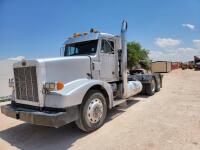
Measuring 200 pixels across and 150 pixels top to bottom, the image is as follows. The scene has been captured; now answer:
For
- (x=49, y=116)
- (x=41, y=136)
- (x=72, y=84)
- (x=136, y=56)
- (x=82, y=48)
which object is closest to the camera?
(x=49, y=116)

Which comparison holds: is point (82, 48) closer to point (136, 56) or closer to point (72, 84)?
point (72, 84)

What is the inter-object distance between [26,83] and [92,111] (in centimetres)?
171

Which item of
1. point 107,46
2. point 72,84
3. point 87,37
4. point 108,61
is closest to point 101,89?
point 72,84

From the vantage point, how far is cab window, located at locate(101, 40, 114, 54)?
5285 millimetres

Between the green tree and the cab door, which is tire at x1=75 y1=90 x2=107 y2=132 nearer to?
the cab door

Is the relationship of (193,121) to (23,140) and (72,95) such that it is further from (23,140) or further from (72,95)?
(23,140)

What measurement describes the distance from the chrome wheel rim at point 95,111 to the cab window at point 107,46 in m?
1.67

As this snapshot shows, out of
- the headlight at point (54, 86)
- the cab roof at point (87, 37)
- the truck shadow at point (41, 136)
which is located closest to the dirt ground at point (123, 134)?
the truck shadow at point (41, 136)

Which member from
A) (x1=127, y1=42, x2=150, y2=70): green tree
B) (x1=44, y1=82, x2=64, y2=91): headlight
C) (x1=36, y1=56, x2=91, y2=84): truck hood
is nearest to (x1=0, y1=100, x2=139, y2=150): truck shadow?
(x1=44, y1=82, x2=64, y2=91): headlight

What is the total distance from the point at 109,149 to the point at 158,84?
25.2 ft

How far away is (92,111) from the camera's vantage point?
426cm

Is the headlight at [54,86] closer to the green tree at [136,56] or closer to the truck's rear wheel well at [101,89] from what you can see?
the truck's rear wheel well at [101,89]

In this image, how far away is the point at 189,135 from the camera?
381 cm

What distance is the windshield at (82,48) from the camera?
17.0 feet
